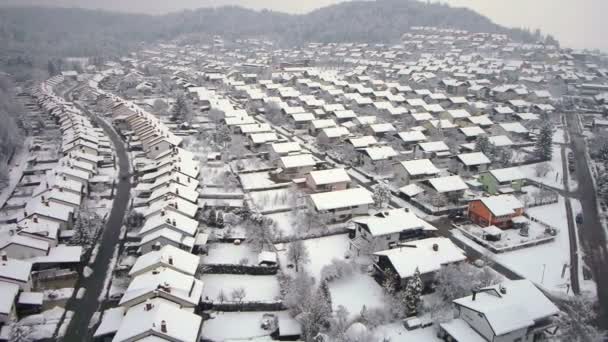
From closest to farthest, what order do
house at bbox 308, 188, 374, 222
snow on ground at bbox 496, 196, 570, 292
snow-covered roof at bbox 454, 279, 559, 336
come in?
snow-covered roof at bbox 454, 279, 559, 336
snow on ground at bbox 496, 196, 570, 292
house at bbox 308, 188, 374, 222

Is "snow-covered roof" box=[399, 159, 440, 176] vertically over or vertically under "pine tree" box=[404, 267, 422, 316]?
over

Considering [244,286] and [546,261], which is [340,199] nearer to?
[244,286]

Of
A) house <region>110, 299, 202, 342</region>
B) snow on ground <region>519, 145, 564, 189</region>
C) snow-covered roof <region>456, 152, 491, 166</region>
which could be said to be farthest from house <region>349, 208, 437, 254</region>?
snow on ground <region>519, 145, 564, 189</region>

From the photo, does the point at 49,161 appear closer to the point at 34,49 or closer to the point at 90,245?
the point at 90,245

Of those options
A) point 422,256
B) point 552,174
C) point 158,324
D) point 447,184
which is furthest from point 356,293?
point 552,174

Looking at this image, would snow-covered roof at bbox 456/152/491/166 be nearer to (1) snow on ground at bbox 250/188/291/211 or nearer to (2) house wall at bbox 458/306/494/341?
(1) snow on ground at bbox 250/188/291/211

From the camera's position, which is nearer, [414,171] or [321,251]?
[321,251]

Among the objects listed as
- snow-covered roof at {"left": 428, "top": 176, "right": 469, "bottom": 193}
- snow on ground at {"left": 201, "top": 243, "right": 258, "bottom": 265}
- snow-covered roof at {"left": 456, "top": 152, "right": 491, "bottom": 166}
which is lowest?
snow on ground at {"left": 201, "top": 243, "right": 258, "bottom": 265}
